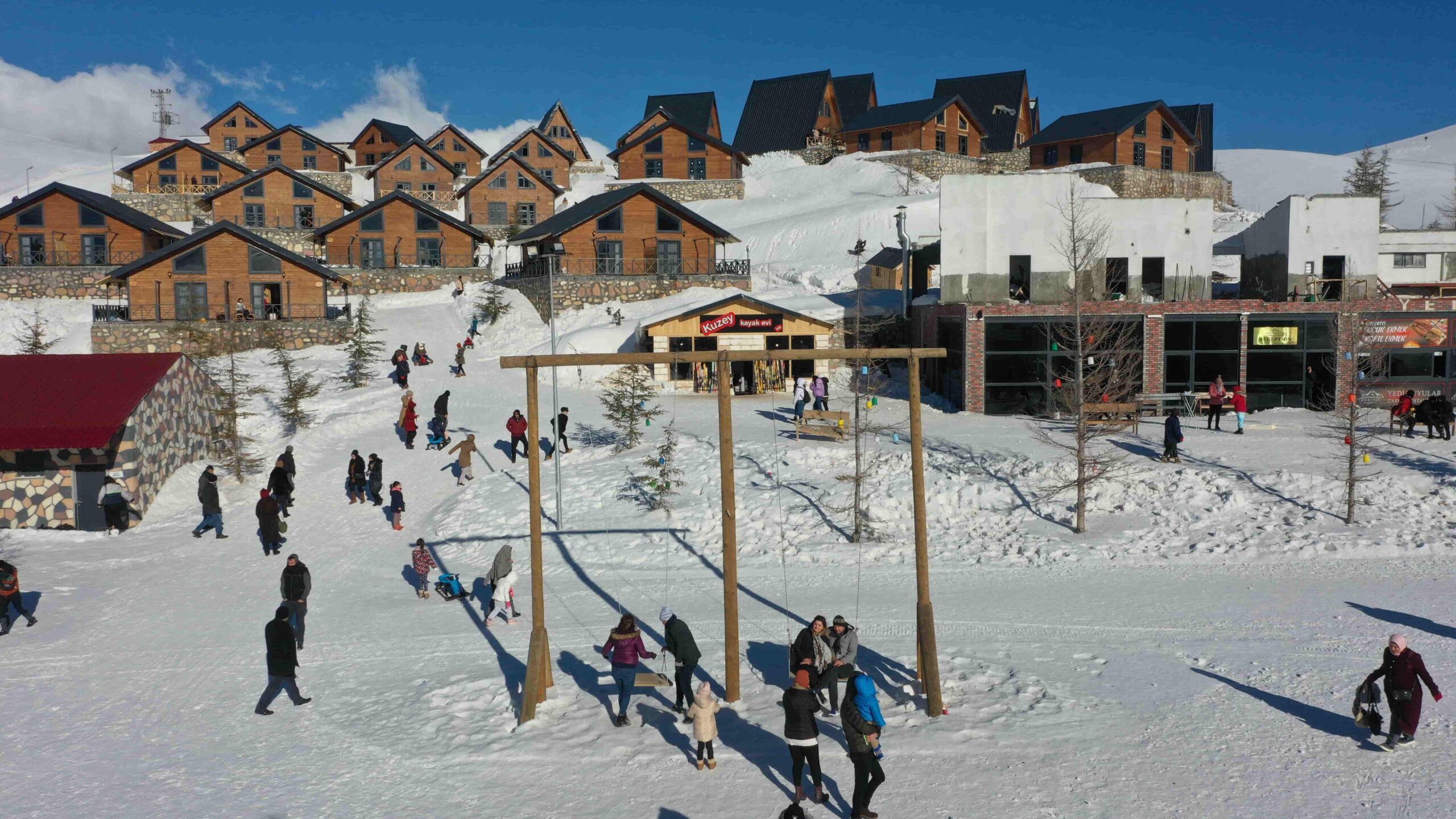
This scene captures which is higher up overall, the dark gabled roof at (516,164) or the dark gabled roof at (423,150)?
the dark gabled roof at (423,150)

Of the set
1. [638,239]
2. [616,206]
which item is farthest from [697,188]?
[616,206]

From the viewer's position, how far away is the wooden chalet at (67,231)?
169 ft

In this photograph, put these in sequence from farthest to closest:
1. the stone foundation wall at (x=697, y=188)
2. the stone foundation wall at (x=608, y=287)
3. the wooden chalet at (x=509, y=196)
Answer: the stone foundation wall at (x=697, y=188) → the wooden chalet at (x=509, y=196) → the stone foundation wall at (x=608, y=287)

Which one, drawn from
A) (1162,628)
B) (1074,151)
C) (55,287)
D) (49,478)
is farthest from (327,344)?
(1074,151)

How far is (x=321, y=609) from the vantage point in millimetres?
16484

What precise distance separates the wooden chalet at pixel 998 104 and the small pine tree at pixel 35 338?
220 ft

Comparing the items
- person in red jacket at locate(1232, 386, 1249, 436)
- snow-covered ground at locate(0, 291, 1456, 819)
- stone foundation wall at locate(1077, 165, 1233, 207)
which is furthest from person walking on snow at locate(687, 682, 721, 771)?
stone foundation wall at locate(1077, 165, 1233, 207)

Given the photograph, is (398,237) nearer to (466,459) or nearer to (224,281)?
Answer: (224,281)

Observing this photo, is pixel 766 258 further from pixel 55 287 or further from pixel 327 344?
pixel 55 287

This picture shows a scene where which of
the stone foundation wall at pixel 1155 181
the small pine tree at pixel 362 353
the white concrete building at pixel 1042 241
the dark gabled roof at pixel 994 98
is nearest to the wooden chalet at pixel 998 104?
the dark gabled roof at pixel 994 98

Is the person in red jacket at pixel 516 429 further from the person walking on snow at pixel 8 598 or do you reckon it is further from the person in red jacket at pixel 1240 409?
the person in red jacket at pixel 1240 409

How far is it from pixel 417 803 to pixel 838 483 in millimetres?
14560

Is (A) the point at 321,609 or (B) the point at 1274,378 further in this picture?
(B) the point at 1274,378

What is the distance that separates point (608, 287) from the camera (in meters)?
48.7
